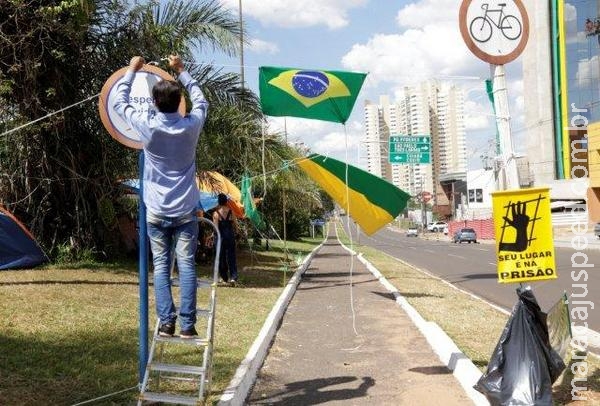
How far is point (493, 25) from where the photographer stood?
5086 mm

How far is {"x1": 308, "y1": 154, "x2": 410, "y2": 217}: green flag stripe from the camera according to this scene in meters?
9.20

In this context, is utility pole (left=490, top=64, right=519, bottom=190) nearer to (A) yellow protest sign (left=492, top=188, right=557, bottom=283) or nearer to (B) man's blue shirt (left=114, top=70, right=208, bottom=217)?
(A) yellow protest sign (left=492, top=188, right=557, bottom=283)

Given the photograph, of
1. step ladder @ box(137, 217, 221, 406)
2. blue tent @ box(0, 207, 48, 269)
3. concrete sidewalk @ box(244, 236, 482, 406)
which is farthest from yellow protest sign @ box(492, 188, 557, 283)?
blue tent @ box(0, 207, 48, 269)

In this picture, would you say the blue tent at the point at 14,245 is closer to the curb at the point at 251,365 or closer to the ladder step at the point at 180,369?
the curb at the point at 251,365

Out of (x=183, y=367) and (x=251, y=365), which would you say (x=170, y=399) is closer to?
(x=183, y=367)

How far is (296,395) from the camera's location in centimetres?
522

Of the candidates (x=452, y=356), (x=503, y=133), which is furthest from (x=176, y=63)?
(x=452, y=356)

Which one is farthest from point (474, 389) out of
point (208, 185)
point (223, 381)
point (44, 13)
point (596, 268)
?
point (596, 268)

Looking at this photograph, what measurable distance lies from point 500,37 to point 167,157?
288 cm

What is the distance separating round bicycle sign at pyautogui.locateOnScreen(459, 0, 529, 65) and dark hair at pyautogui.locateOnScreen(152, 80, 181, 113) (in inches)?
93.0

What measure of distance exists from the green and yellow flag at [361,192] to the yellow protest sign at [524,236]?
14.4 ft

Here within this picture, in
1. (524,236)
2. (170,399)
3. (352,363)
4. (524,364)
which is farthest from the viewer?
(352,363)

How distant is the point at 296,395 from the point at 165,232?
1.90 meters

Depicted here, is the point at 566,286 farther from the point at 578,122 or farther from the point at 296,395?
the point at 296,395
